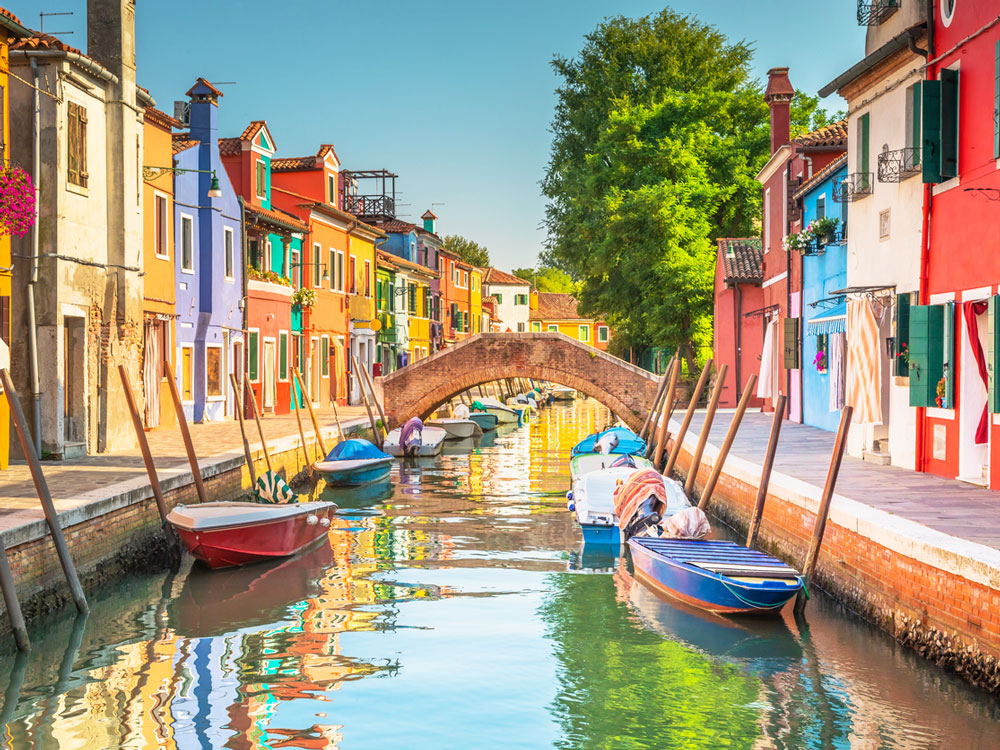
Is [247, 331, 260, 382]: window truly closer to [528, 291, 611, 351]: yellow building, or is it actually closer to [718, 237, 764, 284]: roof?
[718, 237, 764, 284]: roof

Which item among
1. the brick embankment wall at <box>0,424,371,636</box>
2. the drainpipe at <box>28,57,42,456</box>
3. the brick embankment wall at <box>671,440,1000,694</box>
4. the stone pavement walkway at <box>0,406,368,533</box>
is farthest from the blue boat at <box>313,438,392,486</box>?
the brick embankment wall at <box>671,440,1000,694</box>

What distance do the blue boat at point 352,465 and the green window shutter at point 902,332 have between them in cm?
1001

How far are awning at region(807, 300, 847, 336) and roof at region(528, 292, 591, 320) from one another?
66.1 metres

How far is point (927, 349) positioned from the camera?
12602mm

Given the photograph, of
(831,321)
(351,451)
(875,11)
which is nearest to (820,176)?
(831,321)

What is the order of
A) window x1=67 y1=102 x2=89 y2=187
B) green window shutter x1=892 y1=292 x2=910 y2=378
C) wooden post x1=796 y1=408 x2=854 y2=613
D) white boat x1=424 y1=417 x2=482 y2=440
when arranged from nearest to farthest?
1. wooden post x1=796 y1=408 x2=854 y2=613
2. green window shutter x1=892 y1=292 x2=910 y2=378
3. window x1=67 y1=102 x2=89 y2=187
4. white boat x1=424 y1=417 x2=482 y2=440

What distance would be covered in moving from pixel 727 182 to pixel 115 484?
77.3 feet

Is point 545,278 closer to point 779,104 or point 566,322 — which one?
point 566,322

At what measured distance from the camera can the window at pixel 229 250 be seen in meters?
25.2

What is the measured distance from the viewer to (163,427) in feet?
71.4

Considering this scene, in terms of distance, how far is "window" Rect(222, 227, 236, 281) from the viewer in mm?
25250

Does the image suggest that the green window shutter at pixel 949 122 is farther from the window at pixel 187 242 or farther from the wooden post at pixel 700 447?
the window at pixel 187 242

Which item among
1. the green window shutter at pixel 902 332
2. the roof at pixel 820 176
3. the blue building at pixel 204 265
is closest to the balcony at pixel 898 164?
the green window shutter at pixel 902 332

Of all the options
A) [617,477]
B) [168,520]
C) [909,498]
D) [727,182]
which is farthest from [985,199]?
[727,182]
